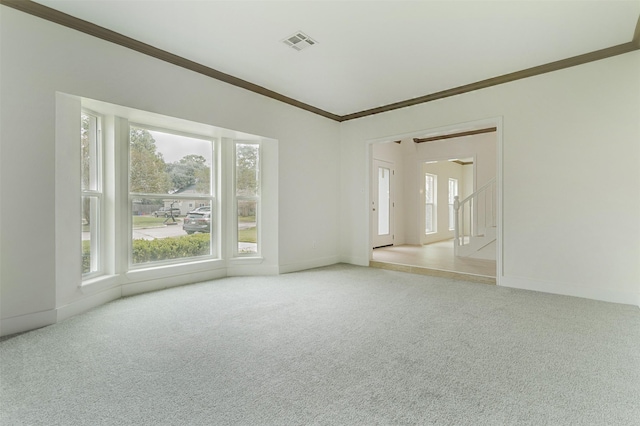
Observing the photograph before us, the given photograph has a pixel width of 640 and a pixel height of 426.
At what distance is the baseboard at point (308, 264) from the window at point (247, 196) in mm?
513

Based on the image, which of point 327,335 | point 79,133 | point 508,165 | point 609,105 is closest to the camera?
point 327,335

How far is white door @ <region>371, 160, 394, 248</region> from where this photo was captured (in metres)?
7.28

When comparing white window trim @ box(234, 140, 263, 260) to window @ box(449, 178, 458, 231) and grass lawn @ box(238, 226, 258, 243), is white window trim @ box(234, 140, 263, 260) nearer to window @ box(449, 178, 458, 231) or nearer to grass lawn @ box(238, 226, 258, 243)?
grass lawn @ box(238, 226, 258, 243)

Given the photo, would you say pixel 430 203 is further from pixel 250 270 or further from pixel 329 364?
pixel 329 364

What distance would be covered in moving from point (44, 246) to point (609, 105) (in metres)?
5.68

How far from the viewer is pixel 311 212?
197 inches

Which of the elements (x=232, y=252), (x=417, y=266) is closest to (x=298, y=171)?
(x=232, y=252)

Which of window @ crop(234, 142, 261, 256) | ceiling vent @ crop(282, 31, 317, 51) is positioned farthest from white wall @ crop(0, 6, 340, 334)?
ceiling vent @ crop(282, 31, 317, 51)

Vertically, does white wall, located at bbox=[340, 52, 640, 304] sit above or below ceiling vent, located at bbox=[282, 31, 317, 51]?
below

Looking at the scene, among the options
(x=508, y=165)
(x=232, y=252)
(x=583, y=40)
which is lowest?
(x=232, y=252)

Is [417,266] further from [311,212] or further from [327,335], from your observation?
[327,335]

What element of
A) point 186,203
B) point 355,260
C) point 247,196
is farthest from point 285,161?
point 355,260

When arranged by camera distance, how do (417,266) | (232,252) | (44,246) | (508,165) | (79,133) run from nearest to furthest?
(44,246), (79,133), (508,165), (232,252), (417,266)

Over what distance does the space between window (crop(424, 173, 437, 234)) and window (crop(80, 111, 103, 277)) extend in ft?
25.7
